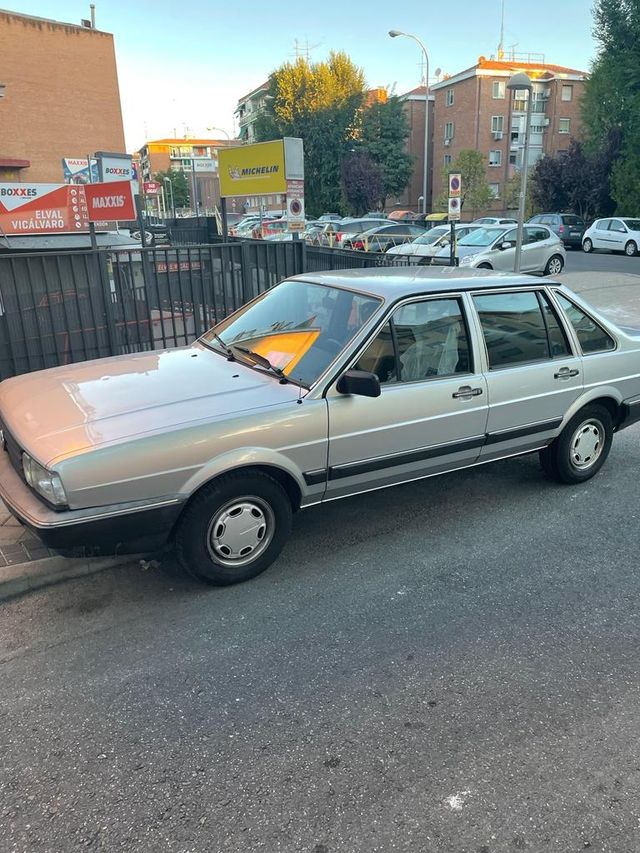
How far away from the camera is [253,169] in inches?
358

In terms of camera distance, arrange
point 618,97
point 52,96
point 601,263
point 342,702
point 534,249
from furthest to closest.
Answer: point 618,97 → point 52,96 → point 601,263 → point 534,249 → point 342,702

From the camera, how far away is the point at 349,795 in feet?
7.61

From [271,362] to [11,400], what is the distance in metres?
1.57

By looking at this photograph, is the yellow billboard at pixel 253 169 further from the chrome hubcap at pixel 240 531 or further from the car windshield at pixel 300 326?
the chrome hubcap at pixel 240 531

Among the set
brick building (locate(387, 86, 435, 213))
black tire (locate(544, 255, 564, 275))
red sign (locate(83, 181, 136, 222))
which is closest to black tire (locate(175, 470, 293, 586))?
red sign (locate(83, 181, 136, 222))

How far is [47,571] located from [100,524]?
89cm

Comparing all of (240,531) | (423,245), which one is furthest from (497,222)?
(240,531)

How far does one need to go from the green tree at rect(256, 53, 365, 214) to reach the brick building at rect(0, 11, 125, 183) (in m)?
22.2

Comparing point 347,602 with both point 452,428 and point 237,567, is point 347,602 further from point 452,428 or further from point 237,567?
point 452,428

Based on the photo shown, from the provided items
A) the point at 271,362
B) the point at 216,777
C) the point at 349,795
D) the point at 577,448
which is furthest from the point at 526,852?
the point at 577,448

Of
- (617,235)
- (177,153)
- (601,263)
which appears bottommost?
(601,263)

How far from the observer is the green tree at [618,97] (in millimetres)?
30797

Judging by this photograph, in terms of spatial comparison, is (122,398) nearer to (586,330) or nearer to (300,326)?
(300,326)

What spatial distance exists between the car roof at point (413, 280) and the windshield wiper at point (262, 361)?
697mm
